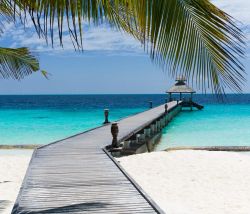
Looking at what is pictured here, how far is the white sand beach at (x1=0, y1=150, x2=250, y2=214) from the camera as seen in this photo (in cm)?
757

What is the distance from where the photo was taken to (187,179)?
1013 centimetres

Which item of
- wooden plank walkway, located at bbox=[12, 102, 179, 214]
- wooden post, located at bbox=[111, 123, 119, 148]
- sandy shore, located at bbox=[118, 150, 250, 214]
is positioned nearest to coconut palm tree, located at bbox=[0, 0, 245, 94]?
wooden plank walkway, located at bbox=[12, 102, 179, 214]

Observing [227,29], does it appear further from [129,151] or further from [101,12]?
[129,151]

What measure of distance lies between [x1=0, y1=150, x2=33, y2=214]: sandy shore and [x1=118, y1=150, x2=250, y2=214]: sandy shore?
8.74 ft

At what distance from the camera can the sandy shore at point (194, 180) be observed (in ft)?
24.7

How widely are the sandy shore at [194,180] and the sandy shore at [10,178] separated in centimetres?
266

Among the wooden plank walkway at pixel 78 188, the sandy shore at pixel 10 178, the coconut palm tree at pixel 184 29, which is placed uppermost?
Result: the coconut palm tree at pixel 184 29

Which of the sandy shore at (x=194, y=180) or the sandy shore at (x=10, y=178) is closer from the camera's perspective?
the sandy shore at (x=194, y=180)

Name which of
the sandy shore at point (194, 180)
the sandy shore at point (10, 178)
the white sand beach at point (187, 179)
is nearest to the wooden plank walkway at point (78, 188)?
the sandy shore at point (10, 178)

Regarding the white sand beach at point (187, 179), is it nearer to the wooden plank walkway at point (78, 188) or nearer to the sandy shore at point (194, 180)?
the sandy shore at point (194, 180)

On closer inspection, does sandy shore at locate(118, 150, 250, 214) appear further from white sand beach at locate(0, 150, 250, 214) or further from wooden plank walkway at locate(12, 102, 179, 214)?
wooden plank walkway at locate(12, 102, 179, 214)

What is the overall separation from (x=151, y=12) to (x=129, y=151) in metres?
11.0

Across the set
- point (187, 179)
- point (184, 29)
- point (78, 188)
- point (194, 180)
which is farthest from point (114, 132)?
point (184, 29)

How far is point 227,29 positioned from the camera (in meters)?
2.65
